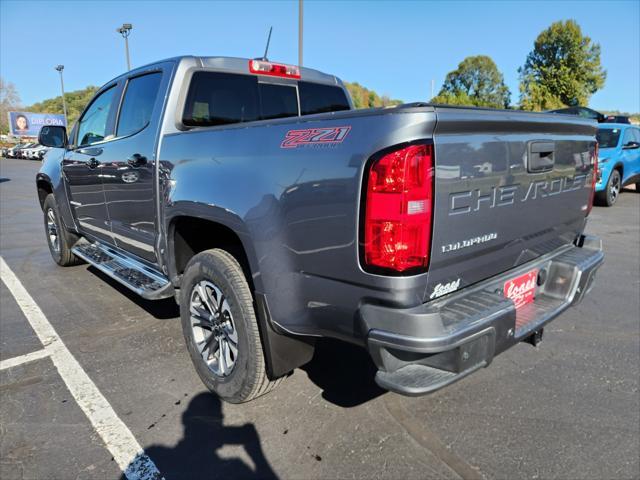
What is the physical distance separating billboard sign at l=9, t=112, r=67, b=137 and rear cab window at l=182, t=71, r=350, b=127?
64.2m

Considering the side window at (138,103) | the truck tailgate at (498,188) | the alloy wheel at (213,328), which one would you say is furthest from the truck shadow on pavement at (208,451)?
the side window at (138,103)

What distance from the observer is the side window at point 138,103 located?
325 cm

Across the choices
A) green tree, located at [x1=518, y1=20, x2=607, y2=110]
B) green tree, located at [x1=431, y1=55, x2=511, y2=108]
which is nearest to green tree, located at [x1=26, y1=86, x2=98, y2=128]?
green tree, located at [x1=431, y1=55, x2=511, y2=108]

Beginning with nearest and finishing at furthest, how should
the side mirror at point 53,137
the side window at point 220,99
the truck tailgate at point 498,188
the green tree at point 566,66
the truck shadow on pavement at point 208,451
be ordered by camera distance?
the truck tailgate at point 498,188
the truck shadow on pavement at point 208,451
the side window at point 220,99
the side mirror at point 53,137
the green tree at point 566,66

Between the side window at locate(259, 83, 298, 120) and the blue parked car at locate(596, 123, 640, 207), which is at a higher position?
the side window at locate(259, 83, 298, 120)

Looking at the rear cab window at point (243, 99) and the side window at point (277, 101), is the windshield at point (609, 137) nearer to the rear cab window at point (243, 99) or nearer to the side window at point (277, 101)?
the rear cab window at point (243, 99)

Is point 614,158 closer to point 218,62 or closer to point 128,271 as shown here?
point 218,62

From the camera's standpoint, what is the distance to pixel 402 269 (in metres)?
1.78

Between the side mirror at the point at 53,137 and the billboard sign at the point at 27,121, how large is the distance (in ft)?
203

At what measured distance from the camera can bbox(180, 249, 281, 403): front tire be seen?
2385mm

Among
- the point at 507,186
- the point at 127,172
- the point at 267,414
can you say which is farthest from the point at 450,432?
the point at 127,172

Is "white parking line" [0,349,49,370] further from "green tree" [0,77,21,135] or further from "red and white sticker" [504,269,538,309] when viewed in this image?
"green tree" [0,77,21,135]

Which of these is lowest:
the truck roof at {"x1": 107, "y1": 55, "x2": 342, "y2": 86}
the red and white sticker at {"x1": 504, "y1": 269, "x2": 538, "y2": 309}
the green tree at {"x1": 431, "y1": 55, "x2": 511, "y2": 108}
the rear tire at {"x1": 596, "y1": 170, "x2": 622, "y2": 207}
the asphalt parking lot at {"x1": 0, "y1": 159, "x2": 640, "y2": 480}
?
the asphalt parking lot at {"x1": 0, "y1": 159, "x2": 640, "y2": 480}

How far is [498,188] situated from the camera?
81.0 inches
